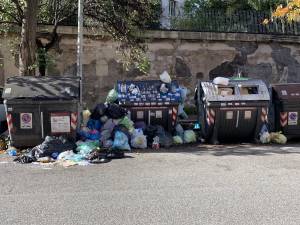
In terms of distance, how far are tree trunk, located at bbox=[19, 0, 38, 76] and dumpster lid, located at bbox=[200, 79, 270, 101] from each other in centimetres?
418

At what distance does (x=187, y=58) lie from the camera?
17.2 meters

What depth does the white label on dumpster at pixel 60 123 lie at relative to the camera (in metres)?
10.0

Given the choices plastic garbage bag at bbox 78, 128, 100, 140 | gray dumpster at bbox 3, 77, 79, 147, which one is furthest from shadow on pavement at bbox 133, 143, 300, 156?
gray dumpster at bbox 3, 77, 79, 147

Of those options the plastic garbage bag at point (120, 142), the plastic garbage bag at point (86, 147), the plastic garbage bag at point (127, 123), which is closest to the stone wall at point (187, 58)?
the plastic garbage bag at point (127, 123)

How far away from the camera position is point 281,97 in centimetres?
1157

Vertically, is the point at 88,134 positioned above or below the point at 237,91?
below

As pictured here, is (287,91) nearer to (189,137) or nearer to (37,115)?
(189,137)

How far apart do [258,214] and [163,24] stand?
45.3 feet

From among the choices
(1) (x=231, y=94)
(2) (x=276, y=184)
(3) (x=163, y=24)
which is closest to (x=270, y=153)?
(1) (x=231, y=94)

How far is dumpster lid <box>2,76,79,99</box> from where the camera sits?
1003 centimetres

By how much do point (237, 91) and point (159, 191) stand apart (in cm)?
511

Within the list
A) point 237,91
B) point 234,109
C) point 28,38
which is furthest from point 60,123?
point 237,91

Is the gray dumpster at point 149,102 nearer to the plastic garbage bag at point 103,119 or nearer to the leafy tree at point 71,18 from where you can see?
the plastic garbage bag at point 103,119

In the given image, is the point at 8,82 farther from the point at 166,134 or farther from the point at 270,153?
the point at 270,153
